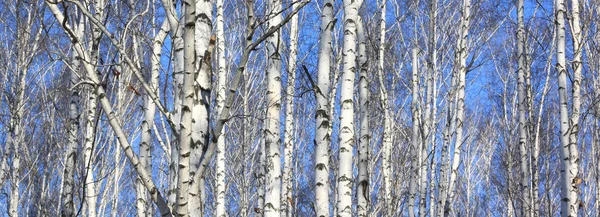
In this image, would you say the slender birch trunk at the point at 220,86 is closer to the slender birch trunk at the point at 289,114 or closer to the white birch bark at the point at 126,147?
the slender birch trunk at the point at 289,114

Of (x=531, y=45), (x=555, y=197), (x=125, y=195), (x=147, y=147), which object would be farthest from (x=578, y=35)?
(x=125, y=195)

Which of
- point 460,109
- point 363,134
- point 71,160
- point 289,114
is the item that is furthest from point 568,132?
point 71,160

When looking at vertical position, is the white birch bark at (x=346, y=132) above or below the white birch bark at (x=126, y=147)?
above

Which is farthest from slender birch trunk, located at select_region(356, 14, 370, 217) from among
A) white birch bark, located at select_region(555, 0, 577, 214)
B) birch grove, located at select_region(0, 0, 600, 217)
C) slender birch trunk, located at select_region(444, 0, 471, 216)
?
slender birch trunk, located at select_region(444, 0, 471, 216)

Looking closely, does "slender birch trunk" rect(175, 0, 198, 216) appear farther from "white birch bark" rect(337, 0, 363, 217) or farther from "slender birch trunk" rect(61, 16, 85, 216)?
"slender birch trunk" rect(61, 16, 85, 216)

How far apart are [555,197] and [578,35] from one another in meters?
13.0

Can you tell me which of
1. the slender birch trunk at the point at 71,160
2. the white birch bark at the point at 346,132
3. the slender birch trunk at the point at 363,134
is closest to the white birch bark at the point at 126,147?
the slender birch trunk at the point at 71,160

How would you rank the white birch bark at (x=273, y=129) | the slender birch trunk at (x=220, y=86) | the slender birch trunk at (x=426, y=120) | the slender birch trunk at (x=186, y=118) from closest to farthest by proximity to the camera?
the slender birch trunk at (x=186, y=118) < the white birch bark at (x=273, y=129) < the slender birch trunk at (x=220, y=86) < the slender birch trunk at (x=426, y=120)

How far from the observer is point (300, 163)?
691 inches

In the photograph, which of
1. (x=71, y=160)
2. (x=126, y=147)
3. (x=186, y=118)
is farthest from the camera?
(x=71, y=160)

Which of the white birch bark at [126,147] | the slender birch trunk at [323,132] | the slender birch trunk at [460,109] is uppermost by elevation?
the slender birch trunk at [460,109]

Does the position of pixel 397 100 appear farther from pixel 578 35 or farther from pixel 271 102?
pixel 271 102

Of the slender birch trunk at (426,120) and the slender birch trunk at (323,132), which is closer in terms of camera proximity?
the slender birch trunk at (323,132)

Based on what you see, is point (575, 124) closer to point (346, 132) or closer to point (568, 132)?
point (568, 132)
